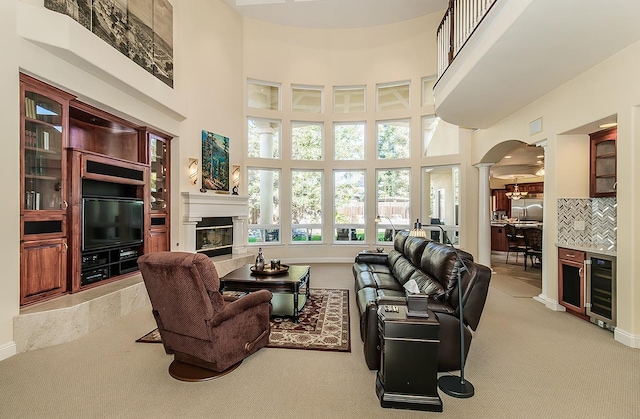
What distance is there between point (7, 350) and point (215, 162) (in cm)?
463

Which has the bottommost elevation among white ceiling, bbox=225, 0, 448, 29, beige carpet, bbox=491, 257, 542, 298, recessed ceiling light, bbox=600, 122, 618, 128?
beige carpet, bbox=491, 257, 542, 298

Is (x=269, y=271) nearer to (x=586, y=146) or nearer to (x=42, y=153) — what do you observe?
(x=42, y=153)

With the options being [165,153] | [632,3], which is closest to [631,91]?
[632,3]

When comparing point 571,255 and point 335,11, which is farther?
point 335,11

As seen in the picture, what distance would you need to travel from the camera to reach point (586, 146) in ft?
14.9

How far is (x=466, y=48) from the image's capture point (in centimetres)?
410

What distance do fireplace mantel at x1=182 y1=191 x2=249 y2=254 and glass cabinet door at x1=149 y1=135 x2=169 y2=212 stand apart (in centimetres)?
37

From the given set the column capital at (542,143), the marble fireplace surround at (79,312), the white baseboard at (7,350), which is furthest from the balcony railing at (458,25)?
the white baseboard at (7,350)

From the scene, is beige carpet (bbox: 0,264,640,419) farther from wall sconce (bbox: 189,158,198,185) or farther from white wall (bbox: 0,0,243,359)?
wall sconce (bbox: 189,158,198,185)

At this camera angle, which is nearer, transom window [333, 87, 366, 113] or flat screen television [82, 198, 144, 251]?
flat screen television [82, 198, 144, 251]

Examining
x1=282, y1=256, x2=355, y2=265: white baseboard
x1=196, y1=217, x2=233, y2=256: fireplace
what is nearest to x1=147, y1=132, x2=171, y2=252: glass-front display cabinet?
x1=196, y1=217, x2=233, y2=256: fireplace

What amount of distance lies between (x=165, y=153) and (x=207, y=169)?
0.90 meters

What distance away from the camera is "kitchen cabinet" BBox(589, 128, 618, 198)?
13.6 feet

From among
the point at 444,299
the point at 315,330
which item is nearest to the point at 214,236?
the point at 315,330
